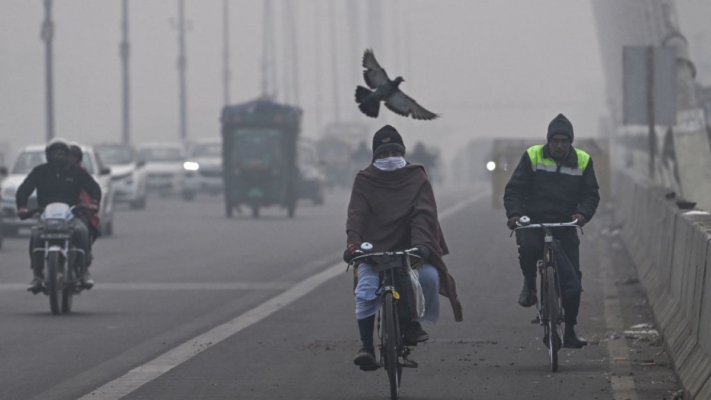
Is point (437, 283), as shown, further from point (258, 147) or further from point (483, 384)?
point (258, 147)

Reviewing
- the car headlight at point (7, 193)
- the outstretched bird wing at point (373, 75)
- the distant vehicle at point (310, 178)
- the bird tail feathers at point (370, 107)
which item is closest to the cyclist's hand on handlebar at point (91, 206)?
the outstretched bird wing at point (373, 75)

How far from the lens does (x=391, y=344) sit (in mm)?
9492

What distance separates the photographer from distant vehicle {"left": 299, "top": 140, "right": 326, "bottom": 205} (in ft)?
159

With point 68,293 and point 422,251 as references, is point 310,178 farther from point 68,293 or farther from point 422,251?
point 422,251

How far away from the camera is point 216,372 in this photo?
11195 millimetres

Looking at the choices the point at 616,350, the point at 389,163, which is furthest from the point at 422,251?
the point at 616,350

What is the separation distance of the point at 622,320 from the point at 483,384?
4079mm

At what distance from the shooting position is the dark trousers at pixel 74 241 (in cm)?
1552

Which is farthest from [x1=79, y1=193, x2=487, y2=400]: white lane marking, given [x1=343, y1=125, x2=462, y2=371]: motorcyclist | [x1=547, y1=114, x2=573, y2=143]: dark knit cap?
[x1=547, y1=114, x2=573, y2=143]: dark knit cap

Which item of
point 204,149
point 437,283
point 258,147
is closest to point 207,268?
point 437,283

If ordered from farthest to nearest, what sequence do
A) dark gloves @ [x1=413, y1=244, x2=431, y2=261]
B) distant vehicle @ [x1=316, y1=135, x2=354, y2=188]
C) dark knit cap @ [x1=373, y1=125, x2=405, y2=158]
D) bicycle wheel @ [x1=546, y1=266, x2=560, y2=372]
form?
distant vehicle @ [x1=316, y1=135, x2=354, y2=188] < bicycle wheel @ [x1=546, y1=266, x2=560, y2=372] < dark knit cap @ [x1=373, y1=125, x2=405, y2=158] < dark gloves @ [x1=413, y1=244, x2=431, y2=261]

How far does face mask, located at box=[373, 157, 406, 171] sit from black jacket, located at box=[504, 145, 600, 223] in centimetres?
180

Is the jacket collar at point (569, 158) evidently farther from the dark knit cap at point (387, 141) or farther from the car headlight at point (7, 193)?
the car headlight at point (7, 193)

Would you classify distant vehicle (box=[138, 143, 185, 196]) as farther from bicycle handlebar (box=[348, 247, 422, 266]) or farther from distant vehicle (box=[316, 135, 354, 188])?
bicycle handlebar (box=[348, 247, 422, 266])
